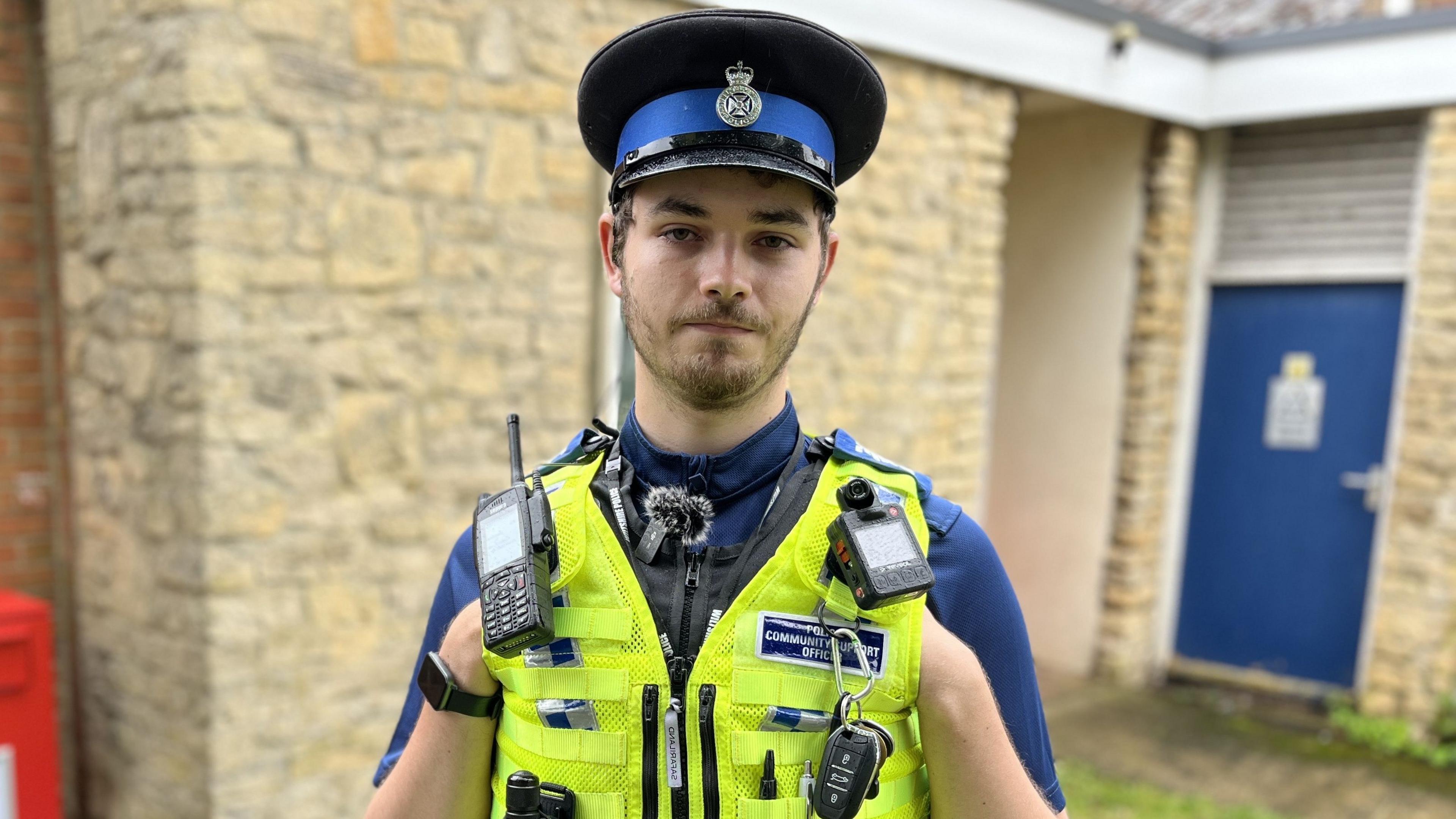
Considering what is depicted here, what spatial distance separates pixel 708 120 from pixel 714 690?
0.69 metres

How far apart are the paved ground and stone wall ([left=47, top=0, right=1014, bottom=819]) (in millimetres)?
3129

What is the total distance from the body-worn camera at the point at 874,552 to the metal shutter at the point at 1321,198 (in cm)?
548

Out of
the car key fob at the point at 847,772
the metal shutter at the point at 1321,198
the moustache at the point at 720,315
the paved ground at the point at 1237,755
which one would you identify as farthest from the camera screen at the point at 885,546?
the metal shutter at the point at 1321,198

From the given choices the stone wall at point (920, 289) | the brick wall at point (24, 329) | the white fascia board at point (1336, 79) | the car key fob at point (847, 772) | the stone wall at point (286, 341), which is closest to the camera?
the car key fob at point (847, 772)

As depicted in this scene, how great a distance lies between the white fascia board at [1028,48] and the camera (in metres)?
4.37

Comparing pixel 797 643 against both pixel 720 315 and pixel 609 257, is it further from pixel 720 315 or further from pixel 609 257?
pixel 609 257

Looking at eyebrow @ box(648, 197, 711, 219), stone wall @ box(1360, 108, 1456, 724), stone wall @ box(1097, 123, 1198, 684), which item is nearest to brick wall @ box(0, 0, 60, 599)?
eyebrow @ box(648, 197, 711, 219)

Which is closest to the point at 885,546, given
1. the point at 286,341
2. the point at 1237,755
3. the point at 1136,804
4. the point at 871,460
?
the point at 871,460

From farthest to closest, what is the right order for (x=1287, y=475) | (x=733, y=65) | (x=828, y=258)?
A: (x=1287, y=475) < (x=828, y=258) < (x=733, y=65)

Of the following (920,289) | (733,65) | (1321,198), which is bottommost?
(920,289)

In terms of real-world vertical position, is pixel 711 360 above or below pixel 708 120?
below

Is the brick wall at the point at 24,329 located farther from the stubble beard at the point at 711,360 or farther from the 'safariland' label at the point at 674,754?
the 'safariland' label at the point at 674,754

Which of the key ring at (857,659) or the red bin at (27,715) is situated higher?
the key ring at (857,659)

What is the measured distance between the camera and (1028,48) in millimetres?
5023
